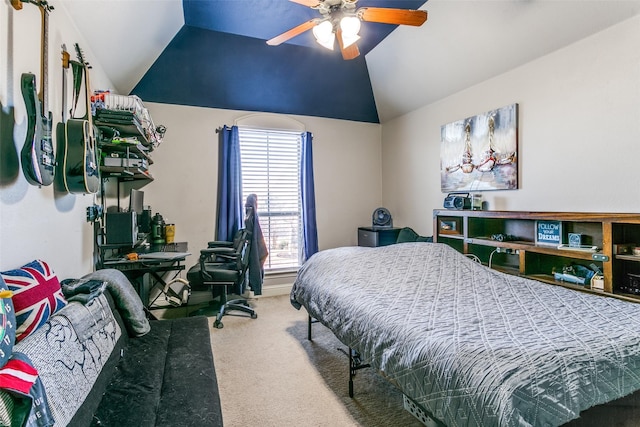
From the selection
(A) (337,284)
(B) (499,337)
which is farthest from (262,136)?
(B) (499,337)

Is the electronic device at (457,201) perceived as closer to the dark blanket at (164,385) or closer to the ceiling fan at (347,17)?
the ceiling fan at (347,17)

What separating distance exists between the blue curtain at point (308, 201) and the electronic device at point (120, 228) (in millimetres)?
2298

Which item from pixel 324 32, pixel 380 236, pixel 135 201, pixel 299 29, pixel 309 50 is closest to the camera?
pixel 324 32

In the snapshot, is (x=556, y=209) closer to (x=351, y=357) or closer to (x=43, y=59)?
(x=351, y=357)

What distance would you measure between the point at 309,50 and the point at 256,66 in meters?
0.64

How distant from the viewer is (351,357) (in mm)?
2078

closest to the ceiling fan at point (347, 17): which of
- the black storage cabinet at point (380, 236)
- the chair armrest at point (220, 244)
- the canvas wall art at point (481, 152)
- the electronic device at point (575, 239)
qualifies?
the canvas wall art at point (481, 152)

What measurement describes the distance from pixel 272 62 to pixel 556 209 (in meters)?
3.22

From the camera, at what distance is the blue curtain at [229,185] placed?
4.06m

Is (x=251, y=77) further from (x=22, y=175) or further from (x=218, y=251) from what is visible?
(x=22, y=175)

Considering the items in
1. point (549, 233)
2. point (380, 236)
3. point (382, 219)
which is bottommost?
point (380, 236)

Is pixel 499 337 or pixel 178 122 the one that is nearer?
pixel 499 337

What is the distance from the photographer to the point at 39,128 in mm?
1534

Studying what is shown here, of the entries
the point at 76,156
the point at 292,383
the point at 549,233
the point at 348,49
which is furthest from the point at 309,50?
the point at 292,383
